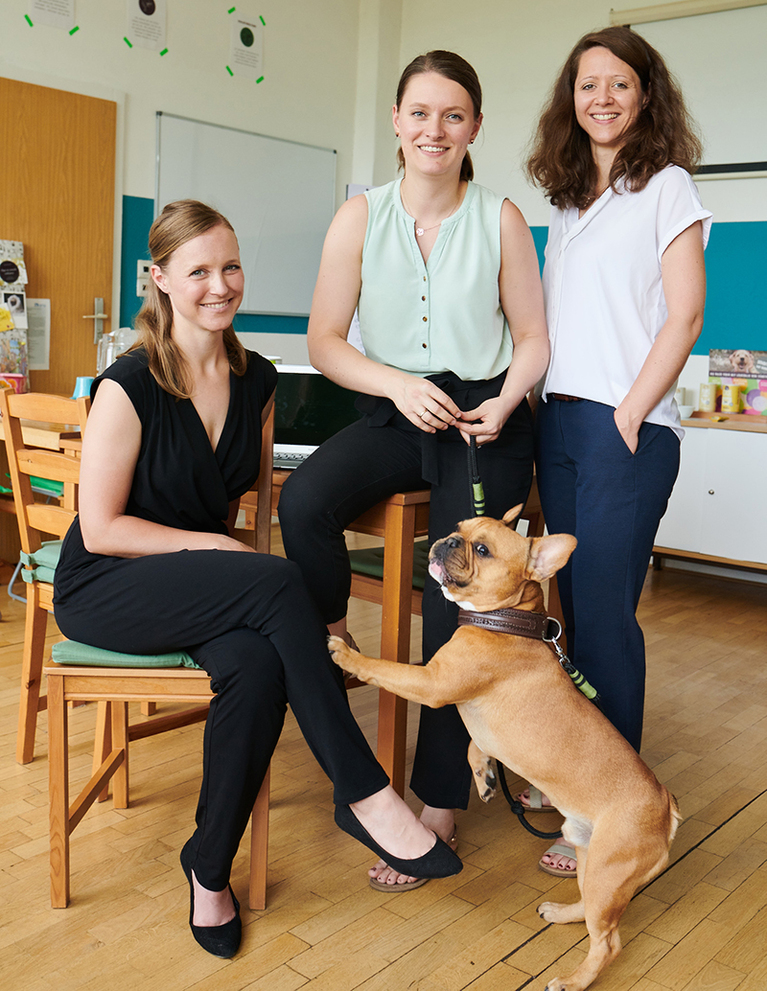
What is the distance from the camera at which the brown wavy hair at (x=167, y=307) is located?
5.62 feet

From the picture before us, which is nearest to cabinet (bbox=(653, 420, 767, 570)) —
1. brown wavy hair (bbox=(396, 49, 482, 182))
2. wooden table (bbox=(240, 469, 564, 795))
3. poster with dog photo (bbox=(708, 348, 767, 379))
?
poster with dog photo (bbox=(708, 348, 767, 379))

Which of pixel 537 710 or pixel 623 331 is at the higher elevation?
pixel 623 331

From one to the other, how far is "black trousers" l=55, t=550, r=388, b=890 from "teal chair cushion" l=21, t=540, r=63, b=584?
0.62 m

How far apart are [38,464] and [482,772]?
1.26 m

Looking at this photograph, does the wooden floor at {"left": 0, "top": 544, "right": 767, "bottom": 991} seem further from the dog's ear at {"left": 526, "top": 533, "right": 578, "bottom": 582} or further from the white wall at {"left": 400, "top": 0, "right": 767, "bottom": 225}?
the white wall at {"left": 400, "top": 0, "right": 767, "bottom": 225}

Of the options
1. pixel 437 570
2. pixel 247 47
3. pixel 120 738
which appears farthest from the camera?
pixel 247 47

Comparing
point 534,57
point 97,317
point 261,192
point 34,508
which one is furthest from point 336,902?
point 534,57

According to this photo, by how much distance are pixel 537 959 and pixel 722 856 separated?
60 centimetres

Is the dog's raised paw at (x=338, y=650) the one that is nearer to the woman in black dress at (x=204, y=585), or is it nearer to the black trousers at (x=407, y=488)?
the woman in black dress at (x=204, y=585)

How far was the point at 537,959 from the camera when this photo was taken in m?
1.57

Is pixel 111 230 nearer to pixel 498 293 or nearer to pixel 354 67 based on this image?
pixel 354 67

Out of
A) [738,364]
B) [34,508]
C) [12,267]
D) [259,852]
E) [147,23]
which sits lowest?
[259,852]

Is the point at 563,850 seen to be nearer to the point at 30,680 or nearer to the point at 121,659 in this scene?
the point at 121,659

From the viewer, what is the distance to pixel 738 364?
4.50 metres
